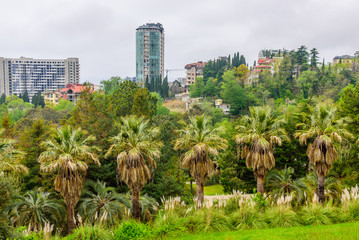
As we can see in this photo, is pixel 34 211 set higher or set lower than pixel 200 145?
lower

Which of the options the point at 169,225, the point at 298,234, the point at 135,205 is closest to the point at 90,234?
the point at 169,225

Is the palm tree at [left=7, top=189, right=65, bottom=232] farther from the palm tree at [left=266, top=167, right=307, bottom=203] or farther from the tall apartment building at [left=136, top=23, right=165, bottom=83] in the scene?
the tall apartment building at [left=136, top=23, right=165, bottom=83]

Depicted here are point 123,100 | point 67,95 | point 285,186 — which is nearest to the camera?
point 285,186

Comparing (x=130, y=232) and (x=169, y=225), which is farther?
(x=169, y=225)

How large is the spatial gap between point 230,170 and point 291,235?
53.6ft

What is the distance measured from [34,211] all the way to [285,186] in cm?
1389

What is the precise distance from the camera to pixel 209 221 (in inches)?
518

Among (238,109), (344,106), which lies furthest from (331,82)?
(344,106)

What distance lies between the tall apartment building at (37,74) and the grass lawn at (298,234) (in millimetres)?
183012

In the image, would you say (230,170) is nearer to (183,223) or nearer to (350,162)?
(350,162)

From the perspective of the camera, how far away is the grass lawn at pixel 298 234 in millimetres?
11391

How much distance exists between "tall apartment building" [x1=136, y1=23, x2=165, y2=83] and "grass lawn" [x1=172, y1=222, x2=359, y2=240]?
154207 mm

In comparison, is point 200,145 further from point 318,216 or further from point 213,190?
point 213,190

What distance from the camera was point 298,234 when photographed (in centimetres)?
1193
